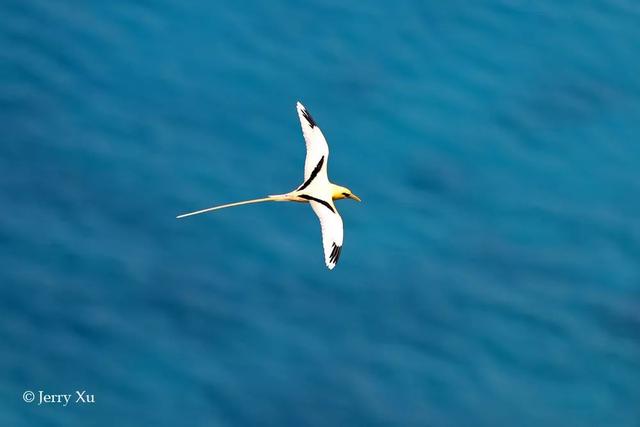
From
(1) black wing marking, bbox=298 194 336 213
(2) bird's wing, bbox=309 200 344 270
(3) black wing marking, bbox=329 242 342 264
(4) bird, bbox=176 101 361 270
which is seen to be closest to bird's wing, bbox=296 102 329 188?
(4) bird, bbox=176 101 361 270

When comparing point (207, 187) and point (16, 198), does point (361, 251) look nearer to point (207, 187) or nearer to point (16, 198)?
point (207, 187)

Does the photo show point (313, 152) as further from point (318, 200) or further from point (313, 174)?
point (318, 200)

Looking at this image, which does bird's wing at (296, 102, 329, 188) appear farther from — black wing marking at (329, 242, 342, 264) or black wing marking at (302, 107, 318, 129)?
black wing marking at (329, 242, 342, 264)

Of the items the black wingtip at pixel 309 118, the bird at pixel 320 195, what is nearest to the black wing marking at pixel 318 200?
the bird at pixel 320 195

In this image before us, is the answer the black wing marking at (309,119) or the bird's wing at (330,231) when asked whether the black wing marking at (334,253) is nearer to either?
the bird's wing at (330,231)

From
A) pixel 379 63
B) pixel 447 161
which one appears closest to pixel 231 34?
pixel 379 63

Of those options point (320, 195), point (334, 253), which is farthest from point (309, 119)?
point (334, 253)
